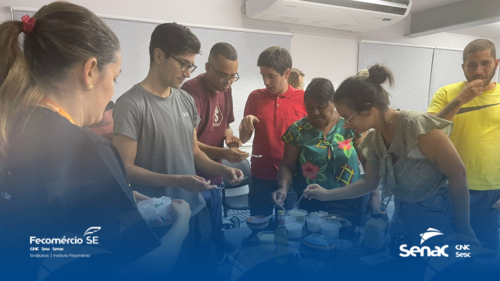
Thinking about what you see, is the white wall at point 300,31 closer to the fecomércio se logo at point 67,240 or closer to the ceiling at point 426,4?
the ceiling at point 426,4

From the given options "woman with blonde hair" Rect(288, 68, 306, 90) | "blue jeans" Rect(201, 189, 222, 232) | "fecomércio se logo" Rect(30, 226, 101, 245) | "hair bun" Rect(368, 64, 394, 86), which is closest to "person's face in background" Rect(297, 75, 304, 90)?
"woman with blonde hair" Rect(288, 68, 306, 90)

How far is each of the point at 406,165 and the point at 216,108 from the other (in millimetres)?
724

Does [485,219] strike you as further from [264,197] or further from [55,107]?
[55,107]

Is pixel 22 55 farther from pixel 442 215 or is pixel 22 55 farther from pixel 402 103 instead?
pixel 442 215

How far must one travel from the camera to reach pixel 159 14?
0.94m

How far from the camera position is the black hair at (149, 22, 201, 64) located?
0.92m

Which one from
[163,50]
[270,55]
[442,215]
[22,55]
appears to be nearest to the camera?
[22,55]

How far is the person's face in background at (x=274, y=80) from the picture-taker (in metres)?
1.09

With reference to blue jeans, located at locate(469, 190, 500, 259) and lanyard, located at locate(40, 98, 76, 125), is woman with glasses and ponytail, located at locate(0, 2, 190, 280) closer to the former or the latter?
lanyard, located at locate(40, 98, 76, 125)

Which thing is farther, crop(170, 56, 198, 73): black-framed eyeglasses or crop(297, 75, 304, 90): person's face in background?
crop(297, 75, 304, 90): person's face in background

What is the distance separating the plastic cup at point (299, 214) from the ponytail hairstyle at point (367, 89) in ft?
1.48

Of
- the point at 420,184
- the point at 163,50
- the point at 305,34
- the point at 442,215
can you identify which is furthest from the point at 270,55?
the point at 442,215

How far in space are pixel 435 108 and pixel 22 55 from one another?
4.19 feet

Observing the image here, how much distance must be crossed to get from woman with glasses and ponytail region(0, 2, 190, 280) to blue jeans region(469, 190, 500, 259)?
3.74 feet
